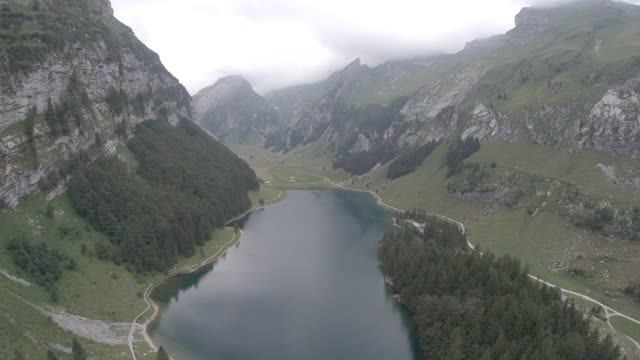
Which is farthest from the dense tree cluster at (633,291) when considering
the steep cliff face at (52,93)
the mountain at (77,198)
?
the steep cliff face at (52,93)

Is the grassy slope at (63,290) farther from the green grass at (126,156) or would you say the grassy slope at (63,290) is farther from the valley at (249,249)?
the green grass at (126,156)

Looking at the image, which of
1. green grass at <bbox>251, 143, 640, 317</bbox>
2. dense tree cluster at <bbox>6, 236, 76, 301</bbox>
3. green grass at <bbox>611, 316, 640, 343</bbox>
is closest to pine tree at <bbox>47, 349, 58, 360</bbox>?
dense tree cluster at <bbox>6, 236, 76, 301</bbox>

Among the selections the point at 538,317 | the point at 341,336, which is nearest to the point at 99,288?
the point at 341,336

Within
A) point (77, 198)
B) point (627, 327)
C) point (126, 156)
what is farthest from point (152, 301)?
point (627, 327)

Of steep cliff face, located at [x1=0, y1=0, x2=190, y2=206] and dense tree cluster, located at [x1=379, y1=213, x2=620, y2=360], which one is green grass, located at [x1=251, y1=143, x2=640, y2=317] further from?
steep cliff face, located at [x1=0, y1=0, x2=190, y2=206]

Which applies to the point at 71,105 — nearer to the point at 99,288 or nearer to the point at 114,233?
the point at 114,233

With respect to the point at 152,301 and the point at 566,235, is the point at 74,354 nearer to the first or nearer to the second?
the point at 152,301
